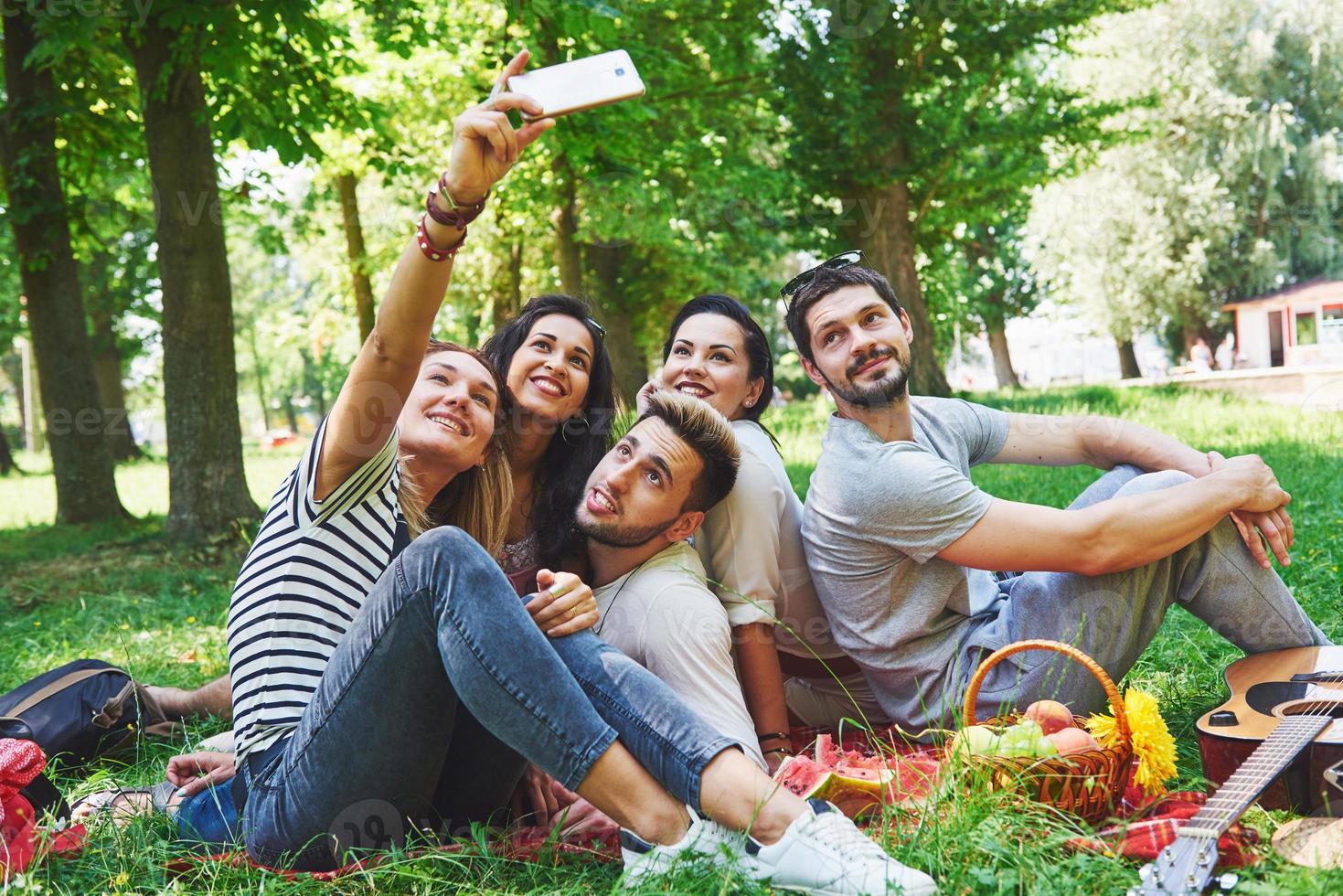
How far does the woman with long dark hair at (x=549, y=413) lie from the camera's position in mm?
3660

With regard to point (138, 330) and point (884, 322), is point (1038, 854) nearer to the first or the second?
point (884, 322)

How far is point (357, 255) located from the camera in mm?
16922

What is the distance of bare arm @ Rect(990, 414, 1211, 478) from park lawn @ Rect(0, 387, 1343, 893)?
0.83m

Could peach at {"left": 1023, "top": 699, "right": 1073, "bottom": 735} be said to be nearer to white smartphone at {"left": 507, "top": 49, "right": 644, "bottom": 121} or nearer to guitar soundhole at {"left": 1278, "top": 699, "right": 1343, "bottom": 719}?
guitar soundhole at {"left": 1278, "top": 699, "right": 1343, "bottom": 719}

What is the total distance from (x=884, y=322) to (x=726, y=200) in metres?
13.6

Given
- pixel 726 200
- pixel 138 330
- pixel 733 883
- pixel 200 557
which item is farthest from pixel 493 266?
pixel 733 883

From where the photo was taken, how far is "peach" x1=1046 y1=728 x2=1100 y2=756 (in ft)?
8.46

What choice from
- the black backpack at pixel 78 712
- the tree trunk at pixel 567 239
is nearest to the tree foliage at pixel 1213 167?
the tree trunk at pixel 567 239

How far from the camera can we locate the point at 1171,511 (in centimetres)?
293

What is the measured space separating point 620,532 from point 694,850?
1080 mm

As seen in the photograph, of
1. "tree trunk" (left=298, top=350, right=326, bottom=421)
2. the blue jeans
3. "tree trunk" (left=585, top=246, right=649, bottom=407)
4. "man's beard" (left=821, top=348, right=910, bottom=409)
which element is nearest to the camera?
the blue jeans

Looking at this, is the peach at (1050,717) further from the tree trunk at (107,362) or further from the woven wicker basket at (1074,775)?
the tree trunk at (107,362)

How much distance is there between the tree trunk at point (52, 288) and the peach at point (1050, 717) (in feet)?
30.6

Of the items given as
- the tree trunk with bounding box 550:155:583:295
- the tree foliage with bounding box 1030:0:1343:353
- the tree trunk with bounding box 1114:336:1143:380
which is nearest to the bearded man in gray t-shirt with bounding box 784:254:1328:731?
the tree trunk with bounding box 550:155:583:295
